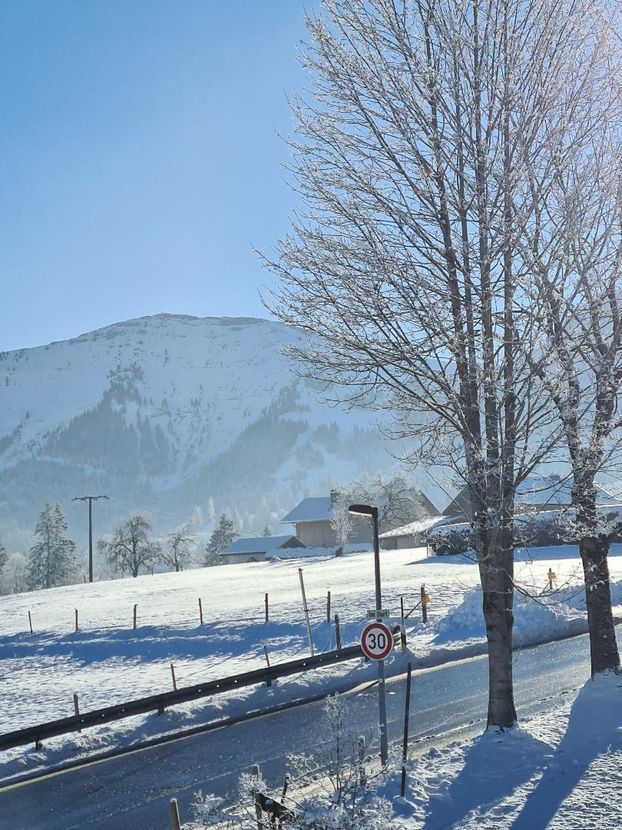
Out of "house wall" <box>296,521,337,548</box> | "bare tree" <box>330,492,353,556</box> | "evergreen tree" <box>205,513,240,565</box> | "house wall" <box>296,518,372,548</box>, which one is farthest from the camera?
"evergreen tree" <box>205,513,240,565</box>

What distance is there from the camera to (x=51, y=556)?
9081 cm

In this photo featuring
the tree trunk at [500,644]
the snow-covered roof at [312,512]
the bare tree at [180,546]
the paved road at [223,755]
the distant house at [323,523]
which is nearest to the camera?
the paved road at [223,755]

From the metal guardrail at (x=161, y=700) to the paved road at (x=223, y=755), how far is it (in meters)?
1.51

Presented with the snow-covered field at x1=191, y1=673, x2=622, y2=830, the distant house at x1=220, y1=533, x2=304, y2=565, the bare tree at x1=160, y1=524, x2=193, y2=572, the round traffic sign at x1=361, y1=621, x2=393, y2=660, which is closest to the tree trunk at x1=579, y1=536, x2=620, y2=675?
the snow-covered field at x1=191, y1=673, x2=622, y2=830

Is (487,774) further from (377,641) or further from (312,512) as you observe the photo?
(312,512)

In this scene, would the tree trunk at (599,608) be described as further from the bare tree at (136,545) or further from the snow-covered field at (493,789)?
the bare tree at (136,545)

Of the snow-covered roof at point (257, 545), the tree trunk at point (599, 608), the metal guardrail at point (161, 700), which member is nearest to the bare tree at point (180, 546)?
the snow-covered roof at point (257, 545)

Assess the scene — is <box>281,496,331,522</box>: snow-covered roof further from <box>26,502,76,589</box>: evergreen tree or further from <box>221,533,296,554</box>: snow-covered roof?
<box>26,502,76,589</box>: evergreen tree

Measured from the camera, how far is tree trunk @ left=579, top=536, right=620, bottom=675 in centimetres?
1328

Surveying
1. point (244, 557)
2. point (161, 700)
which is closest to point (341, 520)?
point (244, 557)

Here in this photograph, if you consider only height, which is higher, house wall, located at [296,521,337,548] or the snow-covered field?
the snow-covered field

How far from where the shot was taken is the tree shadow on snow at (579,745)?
8211 millimetres

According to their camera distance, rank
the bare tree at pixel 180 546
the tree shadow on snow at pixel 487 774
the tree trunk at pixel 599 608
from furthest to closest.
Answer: the bare tree at pixel 180 546, the tree trunk at pixel 599 608, the tree shadow on snow at pixel 487 774

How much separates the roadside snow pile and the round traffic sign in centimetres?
1174
